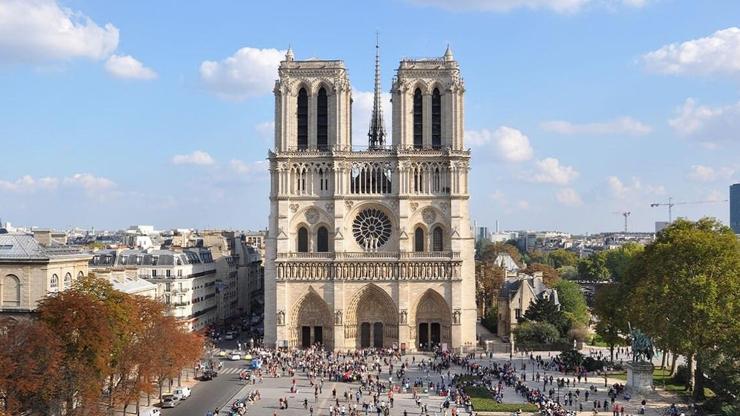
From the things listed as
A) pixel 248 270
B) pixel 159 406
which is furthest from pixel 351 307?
pixel 248 270

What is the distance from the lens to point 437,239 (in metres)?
76.4

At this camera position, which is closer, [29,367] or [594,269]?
[29,367]

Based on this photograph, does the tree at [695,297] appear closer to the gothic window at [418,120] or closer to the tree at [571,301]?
the tree at [571,301]

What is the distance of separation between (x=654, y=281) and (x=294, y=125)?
3607 centimetres

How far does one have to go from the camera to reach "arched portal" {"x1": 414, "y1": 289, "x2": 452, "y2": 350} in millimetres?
74938

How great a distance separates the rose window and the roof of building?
3083 cm

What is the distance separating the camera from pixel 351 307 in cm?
7475

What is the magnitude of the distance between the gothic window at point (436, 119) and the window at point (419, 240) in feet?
25.8

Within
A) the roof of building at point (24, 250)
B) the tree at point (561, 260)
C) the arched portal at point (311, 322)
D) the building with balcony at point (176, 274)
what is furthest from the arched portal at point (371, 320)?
the tree at point (561, 260)

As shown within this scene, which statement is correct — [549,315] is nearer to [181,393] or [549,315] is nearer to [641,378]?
[641,378]

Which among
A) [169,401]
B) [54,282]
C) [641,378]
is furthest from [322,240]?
[641,378]

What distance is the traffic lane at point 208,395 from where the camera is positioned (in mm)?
49875

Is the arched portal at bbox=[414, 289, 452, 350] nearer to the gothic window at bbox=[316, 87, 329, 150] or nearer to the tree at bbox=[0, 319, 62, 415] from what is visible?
the gothic window at bbox=[316, 87, 329, 150]

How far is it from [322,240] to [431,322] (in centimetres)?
1246
